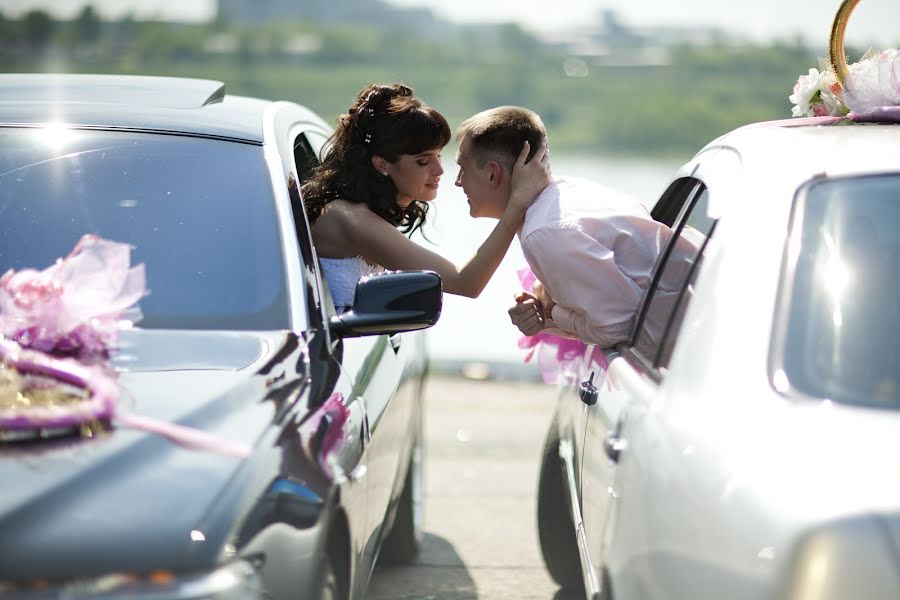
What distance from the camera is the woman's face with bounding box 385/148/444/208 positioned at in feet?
14.2

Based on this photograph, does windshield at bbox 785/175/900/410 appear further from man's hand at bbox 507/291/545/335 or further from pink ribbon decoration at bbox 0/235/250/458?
man's hand at bbox 507/291/545/335

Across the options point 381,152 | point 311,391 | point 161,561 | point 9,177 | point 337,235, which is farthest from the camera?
point 381,152

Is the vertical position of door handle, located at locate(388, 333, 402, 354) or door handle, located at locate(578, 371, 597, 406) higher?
door handle, located at locate(388, 333, 402, 354)

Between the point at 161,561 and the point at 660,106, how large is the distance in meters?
9.95

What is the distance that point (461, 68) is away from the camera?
35.2 feet

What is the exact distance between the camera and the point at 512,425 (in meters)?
8.34

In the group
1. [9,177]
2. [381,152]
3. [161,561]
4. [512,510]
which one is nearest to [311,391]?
[161,561]

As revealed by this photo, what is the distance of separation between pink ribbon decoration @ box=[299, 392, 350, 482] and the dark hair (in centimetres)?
134

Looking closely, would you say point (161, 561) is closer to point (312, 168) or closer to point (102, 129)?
Result: point (102, 129)

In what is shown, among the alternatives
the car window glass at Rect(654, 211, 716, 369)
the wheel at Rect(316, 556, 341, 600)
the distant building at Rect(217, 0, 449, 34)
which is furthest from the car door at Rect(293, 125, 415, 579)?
the distant building at Rect(217, 0, 449, 34)

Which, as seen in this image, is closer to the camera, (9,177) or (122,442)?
(122,442)

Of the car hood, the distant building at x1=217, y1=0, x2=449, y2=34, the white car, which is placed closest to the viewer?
the white car

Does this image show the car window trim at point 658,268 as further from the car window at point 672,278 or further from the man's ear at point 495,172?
the man's ear at point 495,172

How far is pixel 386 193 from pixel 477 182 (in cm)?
44
